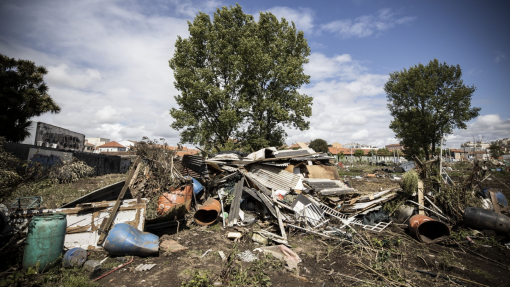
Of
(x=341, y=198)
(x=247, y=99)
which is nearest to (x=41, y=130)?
(x=247, y=99)

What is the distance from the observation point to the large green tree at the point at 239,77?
1739 centimetres

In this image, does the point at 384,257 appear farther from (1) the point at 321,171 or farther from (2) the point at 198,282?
(1) the point at 321,171

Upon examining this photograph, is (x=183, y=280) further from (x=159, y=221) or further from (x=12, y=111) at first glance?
(x=12, y=111)

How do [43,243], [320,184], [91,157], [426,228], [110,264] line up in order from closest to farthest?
1. [43,243]
2. [110,264]
3. [426,228]
4. [320,184]
5. [91,157]

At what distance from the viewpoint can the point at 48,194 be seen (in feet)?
29.4

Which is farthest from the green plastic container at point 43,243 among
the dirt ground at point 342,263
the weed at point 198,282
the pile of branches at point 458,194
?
the pile of branches at point 458,194

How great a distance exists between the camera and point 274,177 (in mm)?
9023

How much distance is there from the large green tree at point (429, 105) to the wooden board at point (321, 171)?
69.2 feet

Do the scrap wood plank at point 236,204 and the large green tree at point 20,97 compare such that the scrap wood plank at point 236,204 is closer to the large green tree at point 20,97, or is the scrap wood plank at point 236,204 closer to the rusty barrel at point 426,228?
the rusty barrel at point 426,228

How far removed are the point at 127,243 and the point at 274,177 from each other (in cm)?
566

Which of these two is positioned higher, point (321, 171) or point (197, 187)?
point (321, 171)

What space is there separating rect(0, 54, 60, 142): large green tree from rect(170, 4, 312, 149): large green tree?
904cm

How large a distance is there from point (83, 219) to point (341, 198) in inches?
301

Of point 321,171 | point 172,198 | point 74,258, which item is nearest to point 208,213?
point 172,198
